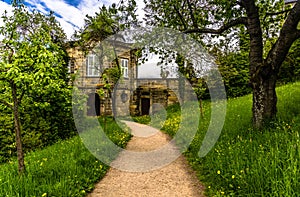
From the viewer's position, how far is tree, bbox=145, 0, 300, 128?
697 cm

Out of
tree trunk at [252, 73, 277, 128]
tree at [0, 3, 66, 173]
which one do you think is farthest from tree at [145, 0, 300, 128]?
tree at [0, 3, 66, 173]

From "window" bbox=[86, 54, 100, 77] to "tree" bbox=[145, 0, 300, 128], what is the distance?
1382 cm

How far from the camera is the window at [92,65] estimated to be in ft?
78.7

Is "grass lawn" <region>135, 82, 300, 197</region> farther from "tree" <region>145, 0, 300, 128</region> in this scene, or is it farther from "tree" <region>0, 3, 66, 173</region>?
"tree" <region>0, 3, 66, 173</region>

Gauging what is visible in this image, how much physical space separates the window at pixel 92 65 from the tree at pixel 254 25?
1382cm

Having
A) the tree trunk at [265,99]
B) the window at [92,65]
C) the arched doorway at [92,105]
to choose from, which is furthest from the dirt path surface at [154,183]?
the window at [92,65]

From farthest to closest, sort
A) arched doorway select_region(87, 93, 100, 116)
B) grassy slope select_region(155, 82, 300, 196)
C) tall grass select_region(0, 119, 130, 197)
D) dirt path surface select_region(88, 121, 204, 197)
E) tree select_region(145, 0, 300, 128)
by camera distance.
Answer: arched doorway select_region(87, 93, 100, 116), tree select_region(145, 0, 300, 128), dirt path surface select_region(88, 121, 204, 197), tall grass select_region(0, 119, 130, 197), grassy slope select_region(155, 82, 300, 196)

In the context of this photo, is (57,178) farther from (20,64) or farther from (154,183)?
(20,64)

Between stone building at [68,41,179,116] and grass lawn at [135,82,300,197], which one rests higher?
stone building at [68,41,179,116]

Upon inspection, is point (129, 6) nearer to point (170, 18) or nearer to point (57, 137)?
point (170, 18)

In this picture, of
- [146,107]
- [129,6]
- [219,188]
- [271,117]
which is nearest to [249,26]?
[271,117]

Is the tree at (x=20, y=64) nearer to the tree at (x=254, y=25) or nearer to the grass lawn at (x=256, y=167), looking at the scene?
the grass lawn at (x=256, y=167)

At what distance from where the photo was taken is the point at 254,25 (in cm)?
779

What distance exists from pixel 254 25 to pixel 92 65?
19591mm
